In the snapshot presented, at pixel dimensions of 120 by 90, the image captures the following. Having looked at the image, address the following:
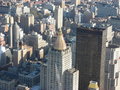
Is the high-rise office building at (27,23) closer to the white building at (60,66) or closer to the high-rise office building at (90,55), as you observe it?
the high-rise office building at (90,55)

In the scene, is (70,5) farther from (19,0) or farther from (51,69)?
(51,69)

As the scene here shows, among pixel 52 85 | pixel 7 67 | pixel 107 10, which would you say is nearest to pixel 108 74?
pixel 52 85

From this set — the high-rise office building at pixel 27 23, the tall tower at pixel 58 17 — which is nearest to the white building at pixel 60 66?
the high-rise office building at pixel 27 23

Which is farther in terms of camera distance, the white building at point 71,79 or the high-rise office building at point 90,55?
the high-rise office building at point 90,55

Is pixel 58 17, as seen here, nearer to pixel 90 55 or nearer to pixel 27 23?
pixel 27 23

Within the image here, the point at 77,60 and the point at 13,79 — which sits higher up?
the point at 77,60

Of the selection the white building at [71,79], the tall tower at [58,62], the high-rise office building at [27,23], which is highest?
the high-rise office building at [27,23]

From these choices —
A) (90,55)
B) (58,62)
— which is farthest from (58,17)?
(58,62)
